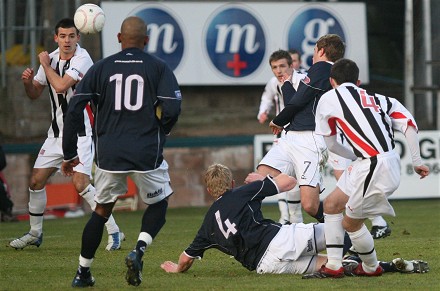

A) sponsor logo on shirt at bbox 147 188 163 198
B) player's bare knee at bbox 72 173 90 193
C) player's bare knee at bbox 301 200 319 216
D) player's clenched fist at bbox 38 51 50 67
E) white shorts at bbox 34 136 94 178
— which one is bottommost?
player's bare knee at bbox 301 200 319 216

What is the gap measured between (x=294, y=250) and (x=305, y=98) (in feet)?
7.57

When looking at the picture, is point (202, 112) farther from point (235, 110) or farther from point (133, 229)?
point (133, 229)

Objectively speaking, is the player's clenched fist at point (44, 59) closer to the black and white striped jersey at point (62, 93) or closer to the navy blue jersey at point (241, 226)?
the black and white striped jersey at point (62, 93)

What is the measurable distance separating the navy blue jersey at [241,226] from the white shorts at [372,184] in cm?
69

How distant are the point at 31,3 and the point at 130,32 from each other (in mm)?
10972

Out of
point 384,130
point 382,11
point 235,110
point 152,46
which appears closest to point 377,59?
point 382,11

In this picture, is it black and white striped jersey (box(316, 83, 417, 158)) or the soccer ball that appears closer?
black and white striped jersey (box(316, 83, 417, 158))

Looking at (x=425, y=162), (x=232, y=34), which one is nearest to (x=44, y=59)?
(x=232, y=34)

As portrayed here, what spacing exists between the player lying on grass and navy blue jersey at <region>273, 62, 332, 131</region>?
179 centimetres

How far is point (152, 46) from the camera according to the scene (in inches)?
774

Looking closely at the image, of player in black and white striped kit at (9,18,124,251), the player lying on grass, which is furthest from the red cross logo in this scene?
the player lying on grass

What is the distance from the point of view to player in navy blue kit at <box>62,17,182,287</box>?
8062mm

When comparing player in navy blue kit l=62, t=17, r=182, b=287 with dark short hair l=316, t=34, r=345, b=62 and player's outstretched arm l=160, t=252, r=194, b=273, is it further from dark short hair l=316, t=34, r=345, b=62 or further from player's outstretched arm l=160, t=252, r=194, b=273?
dark short hair l=316, t=34, r=345, b=62

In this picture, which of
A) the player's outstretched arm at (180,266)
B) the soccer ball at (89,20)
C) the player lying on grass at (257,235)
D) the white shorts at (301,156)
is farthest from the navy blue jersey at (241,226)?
the soccer ball at (89,20)
